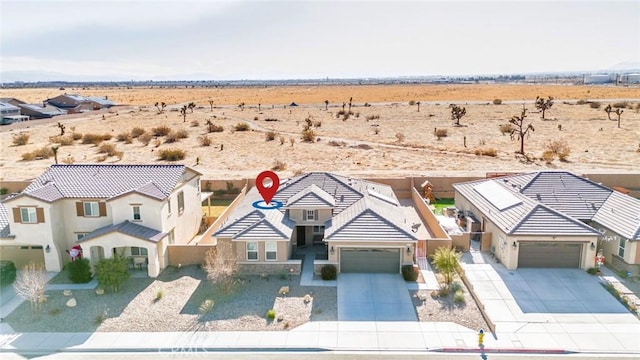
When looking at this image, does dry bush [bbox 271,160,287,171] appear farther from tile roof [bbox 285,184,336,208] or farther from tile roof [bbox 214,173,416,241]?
tile roof [bbox 285,184,336,208]

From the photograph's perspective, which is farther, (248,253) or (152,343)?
(248,253)

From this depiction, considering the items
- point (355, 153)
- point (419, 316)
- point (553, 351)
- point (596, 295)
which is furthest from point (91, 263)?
point (355, 153)

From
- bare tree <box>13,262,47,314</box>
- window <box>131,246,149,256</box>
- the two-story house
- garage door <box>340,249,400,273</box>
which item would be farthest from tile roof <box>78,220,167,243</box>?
garage door <box>340,249,400,273</box>

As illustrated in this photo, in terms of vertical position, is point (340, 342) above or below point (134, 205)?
below

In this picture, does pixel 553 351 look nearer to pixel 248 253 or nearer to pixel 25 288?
pixel 248 253

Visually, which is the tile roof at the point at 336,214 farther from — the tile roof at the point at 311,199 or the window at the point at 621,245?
the window at the point at 621,245

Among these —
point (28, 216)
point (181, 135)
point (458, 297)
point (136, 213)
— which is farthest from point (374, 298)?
point (181, 135)

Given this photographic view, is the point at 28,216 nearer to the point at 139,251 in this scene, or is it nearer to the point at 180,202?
the point at 139,251
